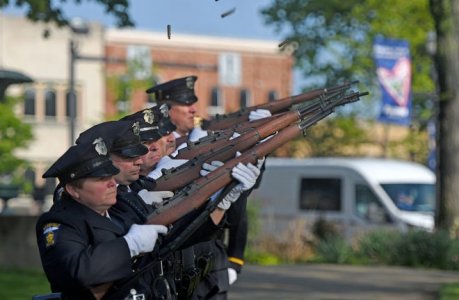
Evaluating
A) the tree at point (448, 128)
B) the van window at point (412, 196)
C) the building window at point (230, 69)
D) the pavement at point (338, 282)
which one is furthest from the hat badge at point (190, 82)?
the building window at point (230, 69)

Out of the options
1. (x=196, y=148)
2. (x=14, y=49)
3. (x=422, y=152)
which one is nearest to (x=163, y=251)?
(x=196, y=148)

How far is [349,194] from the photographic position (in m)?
26.7

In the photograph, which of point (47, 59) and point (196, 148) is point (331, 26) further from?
point (47, 59)

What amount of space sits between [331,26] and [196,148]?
19.1 m

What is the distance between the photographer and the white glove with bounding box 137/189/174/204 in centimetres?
631

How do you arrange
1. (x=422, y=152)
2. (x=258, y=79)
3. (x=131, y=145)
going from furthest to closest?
(x=258, y=79), (x=422, y=152), (x=131, y=145)

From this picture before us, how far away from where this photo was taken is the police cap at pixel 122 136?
582 cm

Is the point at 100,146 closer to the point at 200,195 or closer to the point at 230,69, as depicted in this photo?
the point at 200,195

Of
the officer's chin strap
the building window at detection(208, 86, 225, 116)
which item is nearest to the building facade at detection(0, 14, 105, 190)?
the building window at detection(208, 86, 225, 116)

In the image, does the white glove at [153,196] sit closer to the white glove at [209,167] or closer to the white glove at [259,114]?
the white glove at [209,167]

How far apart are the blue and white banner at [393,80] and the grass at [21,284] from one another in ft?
29.3

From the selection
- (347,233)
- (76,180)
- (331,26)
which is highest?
(331,26)

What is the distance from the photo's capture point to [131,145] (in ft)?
19.7

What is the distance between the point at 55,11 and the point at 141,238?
1124cm
